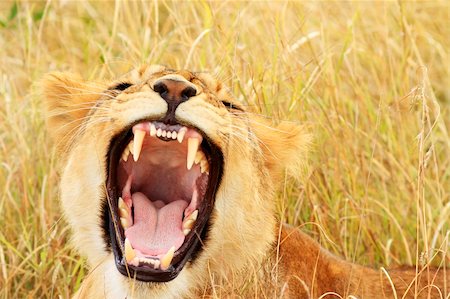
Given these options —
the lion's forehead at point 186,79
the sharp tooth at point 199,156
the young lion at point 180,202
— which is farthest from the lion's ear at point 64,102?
the sharp tooth at point 199,156

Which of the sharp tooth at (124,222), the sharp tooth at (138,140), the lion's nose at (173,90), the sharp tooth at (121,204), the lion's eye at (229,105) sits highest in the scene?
the lion's nose at (173,90)

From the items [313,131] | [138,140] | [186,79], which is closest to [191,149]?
[138,140]

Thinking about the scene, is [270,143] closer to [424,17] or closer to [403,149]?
[403,149]

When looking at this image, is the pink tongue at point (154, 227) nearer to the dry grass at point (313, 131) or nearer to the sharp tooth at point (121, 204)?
the sharp tooth at point (121, 204)

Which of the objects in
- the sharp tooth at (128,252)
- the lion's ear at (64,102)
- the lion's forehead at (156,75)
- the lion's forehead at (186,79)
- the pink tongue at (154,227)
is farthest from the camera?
the lion's ear at (64,102)

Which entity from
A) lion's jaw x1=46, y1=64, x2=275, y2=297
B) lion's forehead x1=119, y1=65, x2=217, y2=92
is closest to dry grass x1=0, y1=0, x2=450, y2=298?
lion's forehead x1=119, y1=65, x2=217, y2=92

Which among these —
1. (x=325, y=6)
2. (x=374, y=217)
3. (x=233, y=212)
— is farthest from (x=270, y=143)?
(x=325, y=6)

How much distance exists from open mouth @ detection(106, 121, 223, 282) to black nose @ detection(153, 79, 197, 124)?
60 mm

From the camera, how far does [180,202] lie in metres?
3.65

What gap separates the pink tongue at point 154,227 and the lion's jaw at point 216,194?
0.11 m

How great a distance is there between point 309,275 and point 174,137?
78 cm

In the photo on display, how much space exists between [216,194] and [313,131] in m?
1.63

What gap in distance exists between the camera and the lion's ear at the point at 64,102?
384cm

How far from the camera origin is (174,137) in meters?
3.34
